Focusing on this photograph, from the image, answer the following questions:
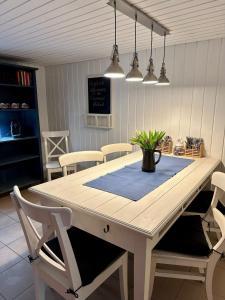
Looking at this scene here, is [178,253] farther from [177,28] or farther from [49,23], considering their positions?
[49,23]

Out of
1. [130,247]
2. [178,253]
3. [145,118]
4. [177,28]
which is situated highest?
[177,28]

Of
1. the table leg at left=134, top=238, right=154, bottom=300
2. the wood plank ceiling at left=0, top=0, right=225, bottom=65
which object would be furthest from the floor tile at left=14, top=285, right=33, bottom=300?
the wood plank ceiling at left=0, top=0, right=225, bottom=65

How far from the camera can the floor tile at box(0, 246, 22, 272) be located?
1842 millimetres

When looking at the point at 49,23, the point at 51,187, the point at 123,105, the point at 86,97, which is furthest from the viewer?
the point at 86,97

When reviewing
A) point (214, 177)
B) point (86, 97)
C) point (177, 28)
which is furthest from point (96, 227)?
point (86, 97)

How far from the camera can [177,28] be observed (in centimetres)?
186

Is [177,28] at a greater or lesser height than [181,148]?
greater

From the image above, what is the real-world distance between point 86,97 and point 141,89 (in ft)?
3.25

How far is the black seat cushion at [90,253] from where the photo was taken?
3.72ft

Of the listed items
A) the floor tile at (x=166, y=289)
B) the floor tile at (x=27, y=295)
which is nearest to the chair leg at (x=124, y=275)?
the floor tile at (x=166, y=289)

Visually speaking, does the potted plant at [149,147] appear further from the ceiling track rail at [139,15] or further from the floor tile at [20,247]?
the floor tile at [20,247]

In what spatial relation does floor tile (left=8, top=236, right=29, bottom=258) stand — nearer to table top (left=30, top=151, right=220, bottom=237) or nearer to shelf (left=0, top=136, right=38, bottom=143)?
table top (left=30, top=151, right=220, bottom=237)

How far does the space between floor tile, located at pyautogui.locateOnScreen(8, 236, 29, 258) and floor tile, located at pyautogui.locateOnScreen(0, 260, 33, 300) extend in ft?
0.39

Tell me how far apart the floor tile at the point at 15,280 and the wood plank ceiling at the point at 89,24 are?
6.72 ft
